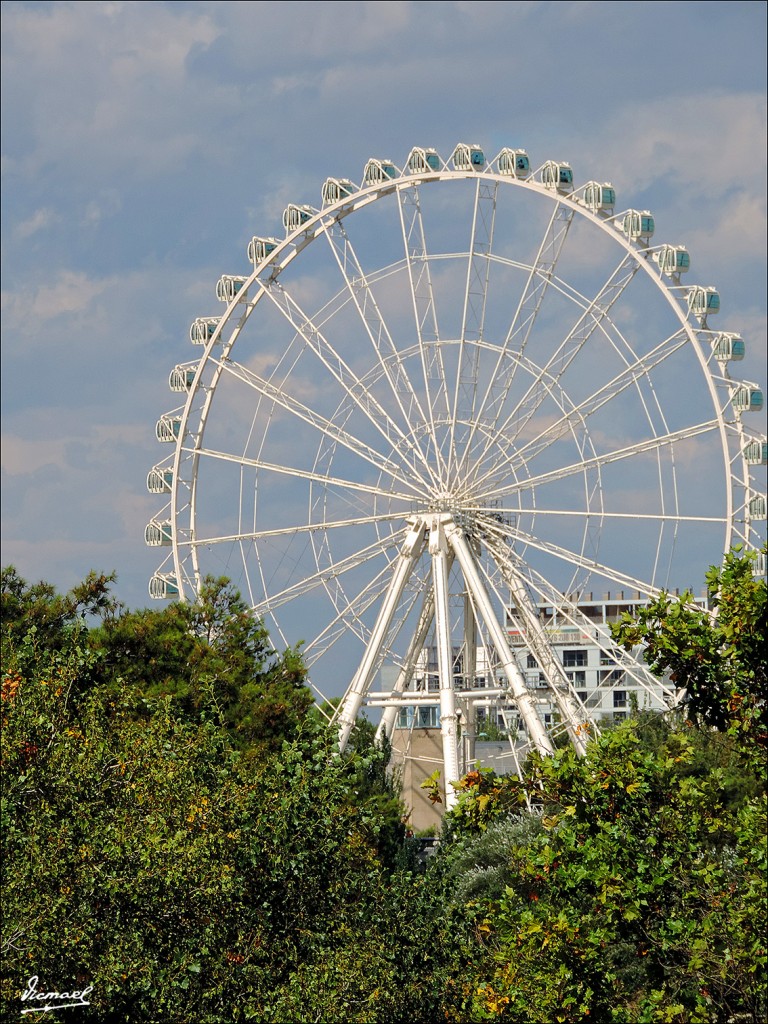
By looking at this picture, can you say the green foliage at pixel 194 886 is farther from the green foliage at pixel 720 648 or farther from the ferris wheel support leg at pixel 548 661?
the ferris wheel support leg at pixel 548 661

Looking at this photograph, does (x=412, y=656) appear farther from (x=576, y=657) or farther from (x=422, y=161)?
(x=576, y=657)

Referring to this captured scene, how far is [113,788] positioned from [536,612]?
31.3m

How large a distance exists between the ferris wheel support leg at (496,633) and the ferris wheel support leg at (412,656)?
5.52 ft

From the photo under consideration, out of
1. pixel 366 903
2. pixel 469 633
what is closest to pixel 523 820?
pixel 469 633

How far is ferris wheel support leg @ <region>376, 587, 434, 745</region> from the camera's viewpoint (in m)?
49.9

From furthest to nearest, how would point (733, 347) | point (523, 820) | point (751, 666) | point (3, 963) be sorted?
point (733, 347) < point (523, 820) < point (3, 963) < point (751, 666)

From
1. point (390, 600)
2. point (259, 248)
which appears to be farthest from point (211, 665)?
point (259, 248)

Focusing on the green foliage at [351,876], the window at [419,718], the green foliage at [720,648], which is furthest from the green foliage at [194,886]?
the window at [419,718]

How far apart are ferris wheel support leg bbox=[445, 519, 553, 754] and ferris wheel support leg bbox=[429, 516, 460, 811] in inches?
15.1

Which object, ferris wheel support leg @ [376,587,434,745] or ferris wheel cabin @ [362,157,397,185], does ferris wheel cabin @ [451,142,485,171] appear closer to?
ferris wheel cabin @ [362,157,397,185]

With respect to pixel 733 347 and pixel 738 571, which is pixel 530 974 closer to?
pixel 738 571

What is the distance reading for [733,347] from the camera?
150 ft

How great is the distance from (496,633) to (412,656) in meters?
3.67

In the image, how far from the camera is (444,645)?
4766 cm
